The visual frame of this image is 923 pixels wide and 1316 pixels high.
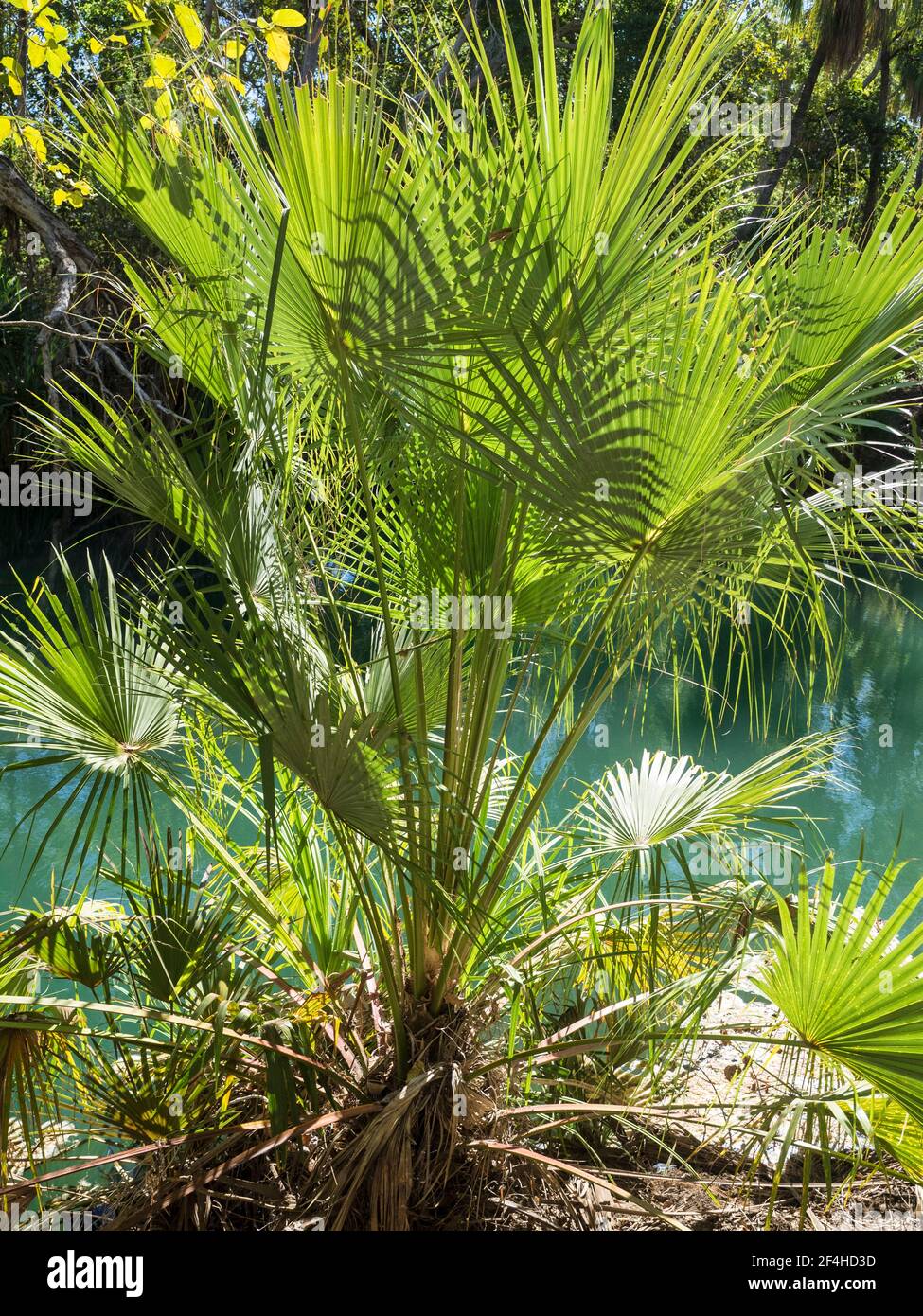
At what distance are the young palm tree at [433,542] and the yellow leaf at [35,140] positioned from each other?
4.83 feet

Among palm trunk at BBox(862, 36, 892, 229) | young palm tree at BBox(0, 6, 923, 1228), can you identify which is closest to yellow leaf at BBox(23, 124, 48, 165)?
young palm tree at BBox(0, 6, 923, 1228)

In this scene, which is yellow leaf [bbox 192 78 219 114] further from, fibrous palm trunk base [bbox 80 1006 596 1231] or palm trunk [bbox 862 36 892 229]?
palm trunk [bbox 862 36 892 229]

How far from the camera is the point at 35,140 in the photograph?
10.3 feet

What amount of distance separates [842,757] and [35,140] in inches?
223

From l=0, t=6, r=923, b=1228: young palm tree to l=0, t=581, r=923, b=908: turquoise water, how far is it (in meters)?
1.58

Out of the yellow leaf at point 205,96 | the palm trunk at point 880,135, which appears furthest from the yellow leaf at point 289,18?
the palm trunk at point 880,135

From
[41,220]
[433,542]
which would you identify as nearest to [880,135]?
[41,220]

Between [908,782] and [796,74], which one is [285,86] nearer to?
[908,782]

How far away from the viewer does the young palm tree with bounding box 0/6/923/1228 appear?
1.40 metres

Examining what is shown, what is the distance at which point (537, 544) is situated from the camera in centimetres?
192

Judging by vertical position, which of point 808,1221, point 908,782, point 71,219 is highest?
point 71,219

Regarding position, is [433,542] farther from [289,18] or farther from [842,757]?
[842,757]

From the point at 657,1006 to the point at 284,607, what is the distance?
950mm
